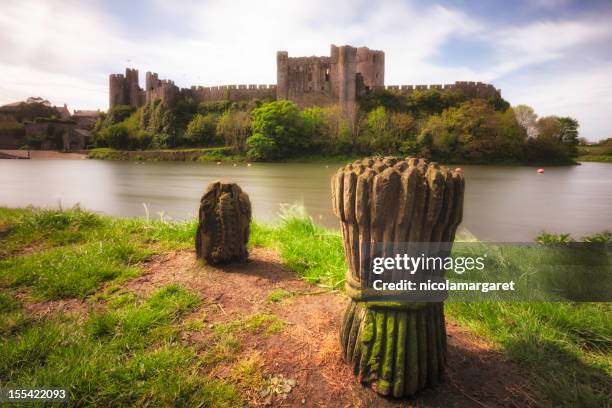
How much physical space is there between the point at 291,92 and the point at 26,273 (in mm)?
49130

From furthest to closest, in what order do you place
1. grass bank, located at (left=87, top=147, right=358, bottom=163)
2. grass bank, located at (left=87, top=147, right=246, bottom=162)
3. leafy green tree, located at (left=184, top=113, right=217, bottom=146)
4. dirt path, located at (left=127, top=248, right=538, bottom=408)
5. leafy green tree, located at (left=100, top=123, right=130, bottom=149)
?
leafy green tree, located at (left=100, top=123, right=130, bottom=149)
leafy green tree, located at (left=184, top=113, right=217, bottom=146)
grass bank, located at (left=87, top=147, right=246, bottom=162)
grass bank, located at (left=87, top=147, right=358, bottom=163)
dirt path, located at (left=127, top=248, right=538, bottom=408)

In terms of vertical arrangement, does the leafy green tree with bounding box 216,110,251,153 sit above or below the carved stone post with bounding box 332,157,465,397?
above

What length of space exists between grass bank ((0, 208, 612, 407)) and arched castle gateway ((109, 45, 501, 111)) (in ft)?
146

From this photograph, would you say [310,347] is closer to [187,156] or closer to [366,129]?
[366,129]

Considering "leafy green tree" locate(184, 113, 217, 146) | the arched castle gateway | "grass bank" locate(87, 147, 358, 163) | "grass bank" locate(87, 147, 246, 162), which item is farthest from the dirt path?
"leafy green tree" locate(184, 113, 217, 146)

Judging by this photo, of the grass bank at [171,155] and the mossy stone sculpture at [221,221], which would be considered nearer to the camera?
the mossy stone sculpture at [221,221]

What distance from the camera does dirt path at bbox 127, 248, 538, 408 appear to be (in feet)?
6.47

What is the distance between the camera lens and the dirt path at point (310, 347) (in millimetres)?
1973

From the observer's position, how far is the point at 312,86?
4900 centimetres

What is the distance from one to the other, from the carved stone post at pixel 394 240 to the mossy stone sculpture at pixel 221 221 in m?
1.99

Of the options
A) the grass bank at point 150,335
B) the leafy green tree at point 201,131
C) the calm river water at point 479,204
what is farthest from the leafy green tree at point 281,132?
the grass bank at point 150,335

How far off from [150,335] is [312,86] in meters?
49.6

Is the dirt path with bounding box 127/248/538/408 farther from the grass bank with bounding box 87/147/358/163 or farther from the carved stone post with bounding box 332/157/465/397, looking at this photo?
the grass bank with bounding box 87/147/358/163

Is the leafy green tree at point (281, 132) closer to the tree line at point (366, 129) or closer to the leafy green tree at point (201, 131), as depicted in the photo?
the tree line at point (366, 129)
